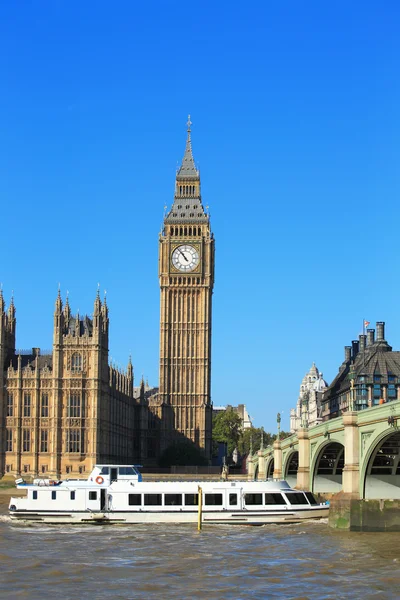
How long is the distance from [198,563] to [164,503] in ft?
64.7

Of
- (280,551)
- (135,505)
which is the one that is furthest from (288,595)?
(135,505)

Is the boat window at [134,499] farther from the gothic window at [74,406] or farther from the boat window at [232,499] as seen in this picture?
the gothic window at [74,406]

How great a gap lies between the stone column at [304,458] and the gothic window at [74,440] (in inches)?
1885

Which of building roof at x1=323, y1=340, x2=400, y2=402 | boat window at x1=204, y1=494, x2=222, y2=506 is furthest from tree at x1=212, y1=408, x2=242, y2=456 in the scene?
boat window at x1=204, y1=494, x2=222, y2=506

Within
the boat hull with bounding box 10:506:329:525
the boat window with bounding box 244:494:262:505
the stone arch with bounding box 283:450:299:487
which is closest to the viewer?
the boat hull with bounding box 10:506:329:525

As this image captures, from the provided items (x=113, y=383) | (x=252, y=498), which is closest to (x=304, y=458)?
(x=252, y=498)

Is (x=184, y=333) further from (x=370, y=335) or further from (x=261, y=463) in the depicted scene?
(x=261, y=463)

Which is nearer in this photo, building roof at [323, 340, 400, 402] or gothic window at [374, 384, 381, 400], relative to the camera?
gothic window at [374, 384, 381, 400]

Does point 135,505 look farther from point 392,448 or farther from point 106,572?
point 106,572

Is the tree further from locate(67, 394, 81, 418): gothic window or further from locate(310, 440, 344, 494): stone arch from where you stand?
locate(310, 440, 344, 494): stone arch

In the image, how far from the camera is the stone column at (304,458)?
233 feet

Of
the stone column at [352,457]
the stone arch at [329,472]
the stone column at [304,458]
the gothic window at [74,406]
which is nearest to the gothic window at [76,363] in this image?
the gothic window at [74,406]

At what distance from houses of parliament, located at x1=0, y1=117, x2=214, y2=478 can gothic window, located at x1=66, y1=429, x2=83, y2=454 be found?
0.11 meters

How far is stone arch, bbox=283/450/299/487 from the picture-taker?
3441 inches
